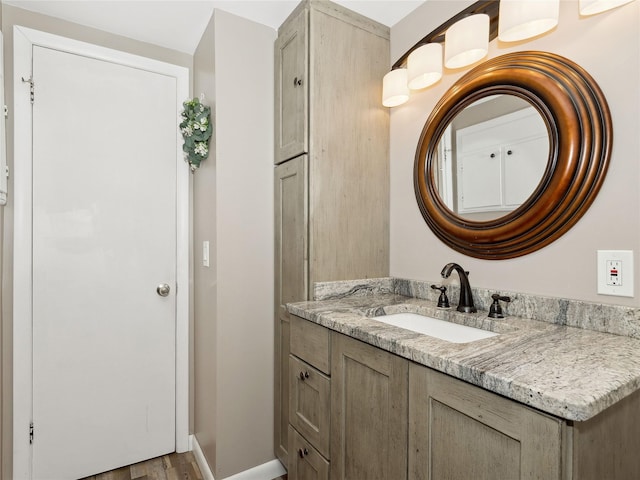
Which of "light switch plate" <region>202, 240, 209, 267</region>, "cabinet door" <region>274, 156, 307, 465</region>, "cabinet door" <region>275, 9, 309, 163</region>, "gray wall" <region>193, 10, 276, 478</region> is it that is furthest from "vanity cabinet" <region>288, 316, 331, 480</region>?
"cabinet door" <region>275, 9, 309, 163</region>

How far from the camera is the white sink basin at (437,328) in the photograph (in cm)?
122

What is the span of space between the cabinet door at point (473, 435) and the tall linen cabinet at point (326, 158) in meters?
0.81

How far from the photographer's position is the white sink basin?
1.22 meters

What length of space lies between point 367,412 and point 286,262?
34.0 inches

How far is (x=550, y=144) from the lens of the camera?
1165 millimetres

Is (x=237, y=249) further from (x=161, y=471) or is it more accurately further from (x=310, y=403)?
(x=161, y=471)

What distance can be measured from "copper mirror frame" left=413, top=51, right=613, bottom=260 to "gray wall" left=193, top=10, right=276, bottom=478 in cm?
99

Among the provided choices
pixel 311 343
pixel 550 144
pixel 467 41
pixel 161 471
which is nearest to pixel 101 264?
pixel 161 471

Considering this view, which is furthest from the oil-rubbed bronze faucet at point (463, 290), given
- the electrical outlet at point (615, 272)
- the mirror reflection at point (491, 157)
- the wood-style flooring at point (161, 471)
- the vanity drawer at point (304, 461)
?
the wood-style flooring at point (161, 471)

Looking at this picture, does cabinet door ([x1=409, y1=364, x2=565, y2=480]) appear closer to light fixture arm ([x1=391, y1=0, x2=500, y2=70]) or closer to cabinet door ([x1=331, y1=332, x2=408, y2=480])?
cabinet door ([x1=331, y1=332, x2=408, y2=480])

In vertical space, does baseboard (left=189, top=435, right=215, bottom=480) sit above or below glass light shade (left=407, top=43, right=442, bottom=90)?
below

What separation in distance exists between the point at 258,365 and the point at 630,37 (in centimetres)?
193

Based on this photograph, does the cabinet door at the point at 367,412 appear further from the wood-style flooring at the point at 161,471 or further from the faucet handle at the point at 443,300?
the wood-style flooring at the point at 161,471

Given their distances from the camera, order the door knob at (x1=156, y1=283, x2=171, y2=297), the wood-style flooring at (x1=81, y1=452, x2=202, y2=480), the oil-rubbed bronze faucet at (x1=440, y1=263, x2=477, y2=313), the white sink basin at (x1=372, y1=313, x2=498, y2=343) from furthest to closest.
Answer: the door knob at (x1=156, y1=283, x2=171, y2=297)
the wood-style flooring at (x1=81, y1=452, x2=202, y2=480)
the oil-rubbed bronze faucet at (x1=440, y1=263, x2=477, y2=313)
the white sink basin at (x1=372, y1=313, x2=498, y2=343)
